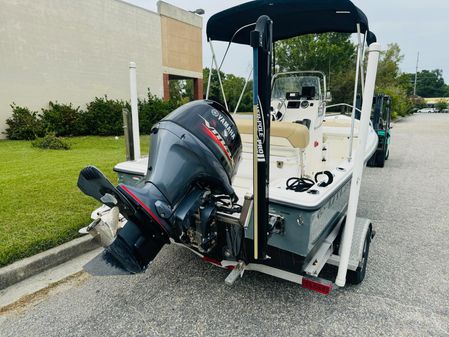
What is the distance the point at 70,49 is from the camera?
12.2 m

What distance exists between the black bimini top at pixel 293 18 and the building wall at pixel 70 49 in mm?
9372

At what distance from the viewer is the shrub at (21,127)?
33.6 ft

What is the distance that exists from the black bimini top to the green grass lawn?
2750 millimetres

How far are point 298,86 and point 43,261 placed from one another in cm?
381

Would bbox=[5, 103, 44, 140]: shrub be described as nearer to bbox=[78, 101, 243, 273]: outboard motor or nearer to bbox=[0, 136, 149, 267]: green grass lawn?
bbox=[0, 136, 149, 267]: green grass lawn

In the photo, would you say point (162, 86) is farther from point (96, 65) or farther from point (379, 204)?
point (379, 204)

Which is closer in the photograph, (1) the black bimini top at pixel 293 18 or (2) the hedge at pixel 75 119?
(1) the black bimini top at pixel 293 18

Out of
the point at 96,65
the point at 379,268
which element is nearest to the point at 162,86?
the point at 96,65

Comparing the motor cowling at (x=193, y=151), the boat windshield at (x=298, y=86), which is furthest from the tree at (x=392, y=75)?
the motor cowling at (x=193, y=151)

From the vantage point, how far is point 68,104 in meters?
12.2

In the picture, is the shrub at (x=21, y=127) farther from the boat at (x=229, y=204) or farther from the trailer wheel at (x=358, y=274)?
the trailer wheel at (x=358, y=274)

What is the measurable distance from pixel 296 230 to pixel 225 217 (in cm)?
46

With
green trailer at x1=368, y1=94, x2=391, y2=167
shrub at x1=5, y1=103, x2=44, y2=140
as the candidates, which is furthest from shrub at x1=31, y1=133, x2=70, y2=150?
green trailer at x1=368, y1=94, x2=391, y2=167

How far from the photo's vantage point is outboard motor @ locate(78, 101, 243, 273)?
1771 mm
